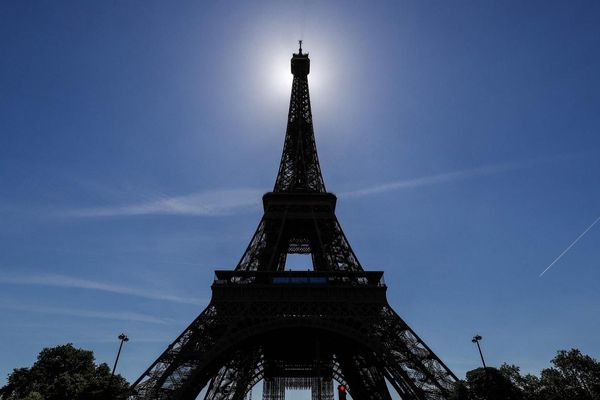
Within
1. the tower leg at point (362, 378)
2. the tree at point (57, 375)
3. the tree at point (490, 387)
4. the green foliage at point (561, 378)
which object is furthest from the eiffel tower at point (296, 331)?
the tree at point (57, 375)

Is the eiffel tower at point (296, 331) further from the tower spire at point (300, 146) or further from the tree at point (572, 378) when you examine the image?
Answer: the tree at point (572, 378)

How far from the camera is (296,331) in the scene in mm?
33219

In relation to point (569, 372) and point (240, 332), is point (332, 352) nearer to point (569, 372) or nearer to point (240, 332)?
point (240, 332)

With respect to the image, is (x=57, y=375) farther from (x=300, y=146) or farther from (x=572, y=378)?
(x=572, y=378)

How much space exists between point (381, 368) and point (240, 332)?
43.0ft

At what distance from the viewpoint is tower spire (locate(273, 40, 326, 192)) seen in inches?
1914

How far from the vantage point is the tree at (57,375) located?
41844 mm

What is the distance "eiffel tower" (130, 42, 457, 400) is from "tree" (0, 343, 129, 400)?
1489cm

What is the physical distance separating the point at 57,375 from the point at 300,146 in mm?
48188

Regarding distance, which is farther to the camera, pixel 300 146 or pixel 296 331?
pixel 300 146

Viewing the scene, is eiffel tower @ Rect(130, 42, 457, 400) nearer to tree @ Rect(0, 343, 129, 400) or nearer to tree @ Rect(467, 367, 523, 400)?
tree @ Rect(467, 367, 523, 400)

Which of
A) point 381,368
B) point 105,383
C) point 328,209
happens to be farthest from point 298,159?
point 105,383

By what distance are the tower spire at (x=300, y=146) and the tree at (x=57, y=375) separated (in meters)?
32.2

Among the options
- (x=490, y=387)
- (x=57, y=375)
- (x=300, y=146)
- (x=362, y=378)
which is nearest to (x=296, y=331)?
(x=362, y=378)
